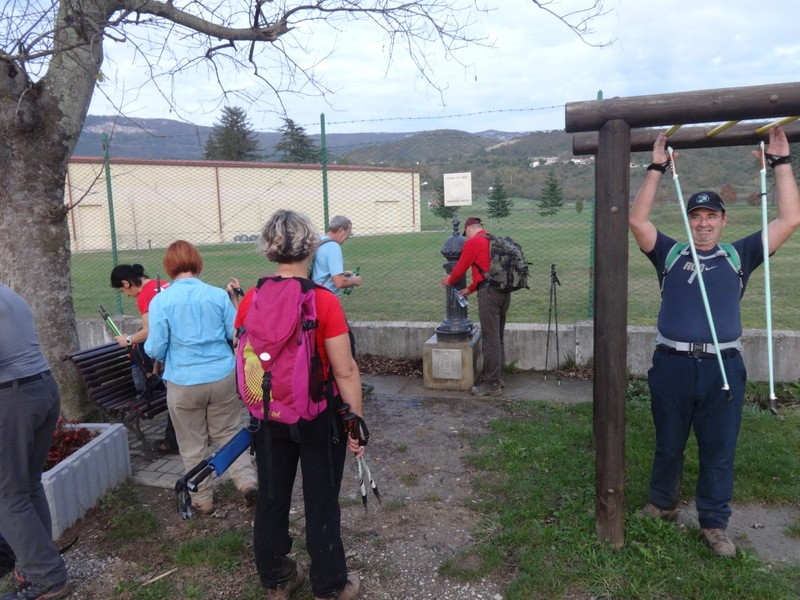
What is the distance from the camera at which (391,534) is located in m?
3.62

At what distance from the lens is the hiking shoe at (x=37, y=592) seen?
303 cm

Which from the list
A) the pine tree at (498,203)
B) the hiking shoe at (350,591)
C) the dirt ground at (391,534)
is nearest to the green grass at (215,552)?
the dirt ground at (391,534)

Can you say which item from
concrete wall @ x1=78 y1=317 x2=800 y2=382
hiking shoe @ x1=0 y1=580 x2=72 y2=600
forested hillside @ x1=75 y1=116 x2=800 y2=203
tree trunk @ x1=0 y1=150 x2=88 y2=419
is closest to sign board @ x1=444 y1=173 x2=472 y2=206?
forested hillside @ x1=75 y1=116 x2=800 y2=203

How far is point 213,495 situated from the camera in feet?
13.5

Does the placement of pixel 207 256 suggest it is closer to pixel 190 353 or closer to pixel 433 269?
pixel 433 269

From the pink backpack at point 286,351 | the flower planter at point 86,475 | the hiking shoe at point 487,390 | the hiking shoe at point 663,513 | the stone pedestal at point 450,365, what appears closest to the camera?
the pink backpack at point 286,351

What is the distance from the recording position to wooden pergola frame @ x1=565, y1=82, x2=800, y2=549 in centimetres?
298

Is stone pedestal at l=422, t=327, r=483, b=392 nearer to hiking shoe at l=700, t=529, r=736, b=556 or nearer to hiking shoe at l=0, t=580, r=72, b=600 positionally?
hiking shoe at l=700, t=529, r=736, b=556

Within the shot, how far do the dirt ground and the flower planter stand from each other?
4.5 inches

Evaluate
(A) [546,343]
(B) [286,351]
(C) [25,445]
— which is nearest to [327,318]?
(B) [286,351]

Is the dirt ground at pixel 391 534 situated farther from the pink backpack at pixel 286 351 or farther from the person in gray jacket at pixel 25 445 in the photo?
the pink backpack at pixel 286 351

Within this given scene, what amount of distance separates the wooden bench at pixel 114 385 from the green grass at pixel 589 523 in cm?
246

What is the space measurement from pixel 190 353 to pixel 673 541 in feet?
9.57

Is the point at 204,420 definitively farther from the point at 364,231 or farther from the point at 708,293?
the point at 364,231
